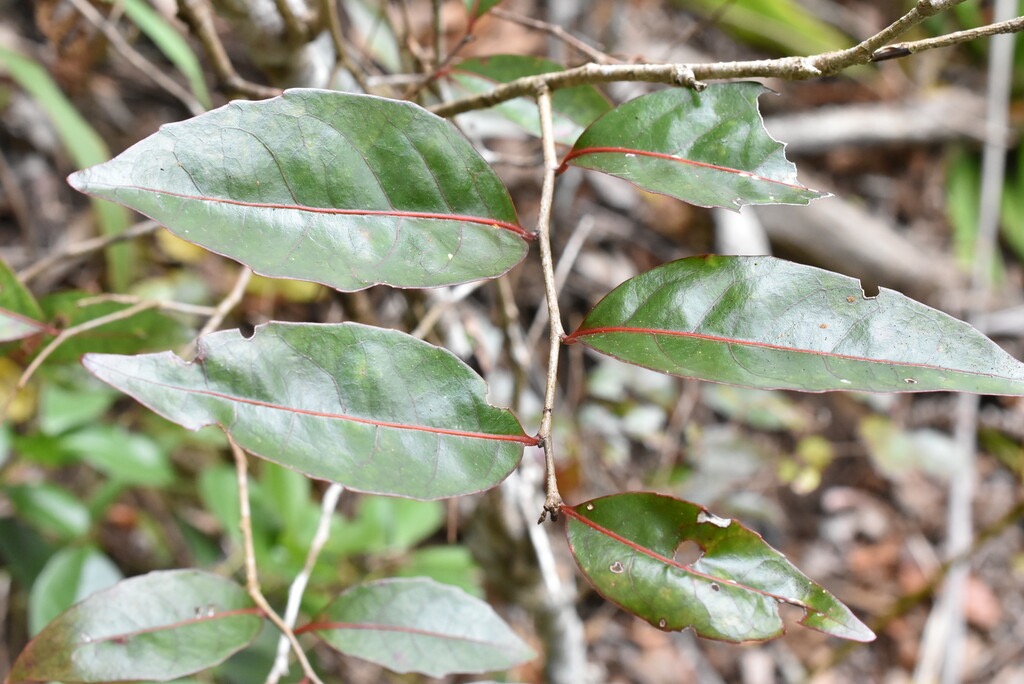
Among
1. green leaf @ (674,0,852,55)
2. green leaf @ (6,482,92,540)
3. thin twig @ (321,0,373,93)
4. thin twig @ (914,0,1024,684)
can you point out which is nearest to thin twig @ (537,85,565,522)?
thin twig @ (321,0,373,93)

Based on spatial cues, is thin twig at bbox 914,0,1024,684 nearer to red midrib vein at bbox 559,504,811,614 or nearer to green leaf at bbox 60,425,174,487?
red midrib vein at bbox 559,504,811,614

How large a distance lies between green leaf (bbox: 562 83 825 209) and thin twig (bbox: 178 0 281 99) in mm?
349

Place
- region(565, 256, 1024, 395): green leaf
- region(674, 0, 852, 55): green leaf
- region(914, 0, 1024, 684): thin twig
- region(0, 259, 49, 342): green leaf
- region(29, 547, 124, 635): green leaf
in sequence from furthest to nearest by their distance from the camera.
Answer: region(674, 0, 852, 55): green leaf → region(914, 0, 1024, 684): thin twig → region(29, 547, 124, 635): green leaf → region(0, 259, 49, 342): green leaf → region(565, 256, 1024, 395): green leaf

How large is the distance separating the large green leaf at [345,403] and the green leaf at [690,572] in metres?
0.08

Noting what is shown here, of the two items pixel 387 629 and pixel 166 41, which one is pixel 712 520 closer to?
pixel 387 629

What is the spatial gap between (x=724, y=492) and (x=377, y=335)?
44.1 inches

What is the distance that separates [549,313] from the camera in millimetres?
506

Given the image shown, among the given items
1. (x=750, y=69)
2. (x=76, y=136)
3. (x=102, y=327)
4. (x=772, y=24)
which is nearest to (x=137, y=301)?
(x=102, y=327)

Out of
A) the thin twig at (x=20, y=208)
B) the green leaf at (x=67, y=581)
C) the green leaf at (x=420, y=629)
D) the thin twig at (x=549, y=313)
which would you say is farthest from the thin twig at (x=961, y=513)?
the thin twig at (x=20, y=208)

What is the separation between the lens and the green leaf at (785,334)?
1.44 feet

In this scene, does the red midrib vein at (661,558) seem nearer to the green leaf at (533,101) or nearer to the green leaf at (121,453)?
the green leaf at (533,101)

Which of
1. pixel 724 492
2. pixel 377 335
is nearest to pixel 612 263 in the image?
pixel 724 492

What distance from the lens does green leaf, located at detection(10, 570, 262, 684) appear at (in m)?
0.55

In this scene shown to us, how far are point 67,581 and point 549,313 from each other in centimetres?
87
